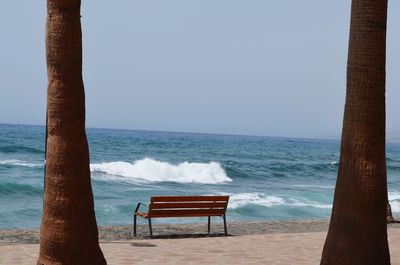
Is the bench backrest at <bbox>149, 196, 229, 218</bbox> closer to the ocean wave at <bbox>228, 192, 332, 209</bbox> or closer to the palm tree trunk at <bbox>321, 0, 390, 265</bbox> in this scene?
the palm tree trunk at <bbox>321, 0, 390, 265</bbox>

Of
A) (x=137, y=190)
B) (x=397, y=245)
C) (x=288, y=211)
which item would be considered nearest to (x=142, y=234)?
(x=397, y=245)

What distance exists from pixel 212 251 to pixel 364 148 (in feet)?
13.5

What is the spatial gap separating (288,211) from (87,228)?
56.5ft

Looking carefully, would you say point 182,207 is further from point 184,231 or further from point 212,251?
point 212,251

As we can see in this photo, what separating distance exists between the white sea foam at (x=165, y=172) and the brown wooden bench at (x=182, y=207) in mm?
27354

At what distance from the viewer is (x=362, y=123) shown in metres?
7.60

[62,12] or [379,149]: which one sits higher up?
[62,12]

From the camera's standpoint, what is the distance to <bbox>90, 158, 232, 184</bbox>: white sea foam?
4331cm

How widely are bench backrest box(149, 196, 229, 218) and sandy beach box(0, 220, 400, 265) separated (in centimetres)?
39

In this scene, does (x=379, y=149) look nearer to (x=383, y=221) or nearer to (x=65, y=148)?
(x=383, y=221)

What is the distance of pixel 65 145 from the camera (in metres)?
7.34

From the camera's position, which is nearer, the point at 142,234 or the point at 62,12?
the point at 62,12

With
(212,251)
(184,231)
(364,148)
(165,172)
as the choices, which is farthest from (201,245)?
(165,172)

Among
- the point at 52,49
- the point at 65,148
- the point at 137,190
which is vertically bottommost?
the point at 137,190
